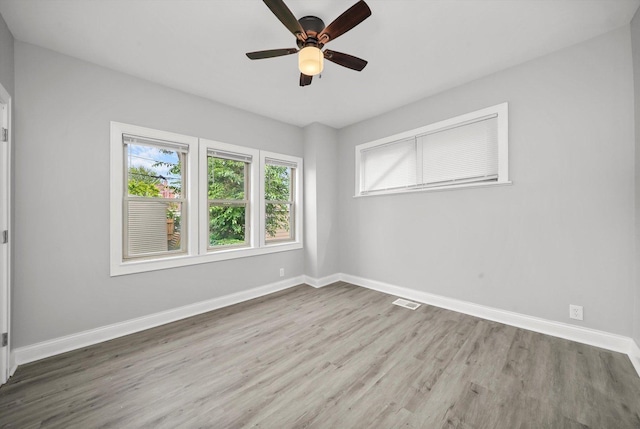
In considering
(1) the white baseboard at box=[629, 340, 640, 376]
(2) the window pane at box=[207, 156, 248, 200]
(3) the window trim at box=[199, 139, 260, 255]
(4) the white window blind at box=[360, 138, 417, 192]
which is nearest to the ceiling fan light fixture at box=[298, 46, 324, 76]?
(3) the window trim at box=[199, 139, 260, 255]

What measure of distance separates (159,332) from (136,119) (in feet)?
7.79

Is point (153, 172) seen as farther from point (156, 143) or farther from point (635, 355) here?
point (635, 355)

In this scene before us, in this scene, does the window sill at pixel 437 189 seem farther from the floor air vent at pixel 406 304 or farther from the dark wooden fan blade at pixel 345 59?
the dark wooden fan blade at pixel 345 59

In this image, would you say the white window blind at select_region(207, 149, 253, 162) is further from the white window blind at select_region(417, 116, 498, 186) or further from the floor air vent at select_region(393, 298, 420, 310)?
the floor air vent at select_region(393, 298, 420, 310)

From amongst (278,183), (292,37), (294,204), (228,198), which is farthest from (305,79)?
(294,204)

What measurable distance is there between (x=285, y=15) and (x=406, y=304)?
341 centimetres

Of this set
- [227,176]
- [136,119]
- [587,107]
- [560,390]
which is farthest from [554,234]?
[136,119]

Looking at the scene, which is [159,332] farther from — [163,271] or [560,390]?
[560,390]

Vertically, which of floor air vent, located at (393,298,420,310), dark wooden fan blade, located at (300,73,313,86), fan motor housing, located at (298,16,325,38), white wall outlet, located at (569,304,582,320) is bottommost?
floor air vent, located at (393,298,420,310)

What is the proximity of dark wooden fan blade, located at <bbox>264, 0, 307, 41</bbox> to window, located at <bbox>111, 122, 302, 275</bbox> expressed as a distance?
2.07 m

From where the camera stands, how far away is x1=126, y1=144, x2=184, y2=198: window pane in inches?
113

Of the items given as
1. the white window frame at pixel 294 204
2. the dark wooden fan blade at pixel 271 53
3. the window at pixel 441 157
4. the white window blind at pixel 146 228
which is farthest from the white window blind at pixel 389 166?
the white window blind at pixel 146 228

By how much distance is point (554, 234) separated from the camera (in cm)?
252

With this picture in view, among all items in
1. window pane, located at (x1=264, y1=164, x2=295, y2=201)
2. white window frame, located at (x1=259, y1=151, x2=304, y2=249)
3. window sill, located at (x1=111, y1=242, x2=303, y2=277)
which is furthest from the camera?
window pane, located at (x1=264, y1=164, x2=295, y2=201)
